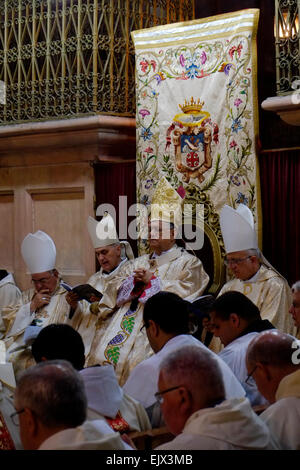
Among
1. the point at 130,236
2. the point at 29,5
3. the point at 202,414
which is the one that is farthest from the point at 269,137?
the point at 202,414

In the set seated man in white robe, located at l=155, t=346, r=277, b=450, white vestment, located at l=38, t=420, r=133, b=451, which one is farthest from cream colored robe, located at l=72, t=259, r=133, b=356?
white vestment, located at l=38, t=420, r=133, b=451

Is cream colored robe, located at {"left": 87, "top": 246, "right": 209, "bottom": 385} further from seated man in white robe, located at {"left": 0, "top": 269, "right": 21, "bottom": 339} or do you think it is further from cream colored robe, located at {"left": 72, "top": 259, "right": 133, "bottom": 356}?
seated man in white robe, located at {"left": 0, "top": 269, "right": 21, "bottom": 339}

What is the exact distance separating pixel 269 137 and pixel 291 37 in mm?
1082

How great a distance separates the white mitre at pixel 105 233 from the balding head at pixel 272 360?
365cm

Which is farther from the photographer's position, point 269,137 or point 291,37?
point 269,137

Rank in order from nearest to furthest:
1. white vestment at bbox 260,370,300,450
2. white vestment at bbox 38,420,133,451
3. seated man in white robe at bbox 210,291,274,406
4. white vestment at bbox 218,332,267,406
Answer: white vestment at bbox 38,420,133,451
white vestment at bbox 260,370,300,450
white vestment at bbox 218,332,267,406
seated man in white robe at bbox 210,291,274,406

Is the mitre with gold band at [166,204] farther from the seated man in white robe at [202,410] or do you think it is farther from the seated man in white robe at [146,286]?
the seated man in white robe at [202,410]

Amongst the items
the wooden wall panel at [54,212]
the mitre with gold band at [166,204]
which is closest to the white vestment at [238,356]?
the mitre with gold band at [166,204]

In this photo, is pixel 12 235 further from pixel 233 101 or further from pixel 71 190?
pixel 233 101

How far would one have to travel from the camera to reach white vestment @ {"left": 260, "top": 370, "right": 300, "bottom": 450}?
2.83 meters

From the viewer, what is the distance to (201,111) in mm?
6707

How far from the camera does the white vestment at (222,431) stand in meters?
2.51

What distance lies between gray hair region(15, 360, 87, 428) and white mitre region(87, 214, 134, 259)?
4.18m

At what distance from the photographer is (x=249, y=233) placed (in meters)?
5.97
